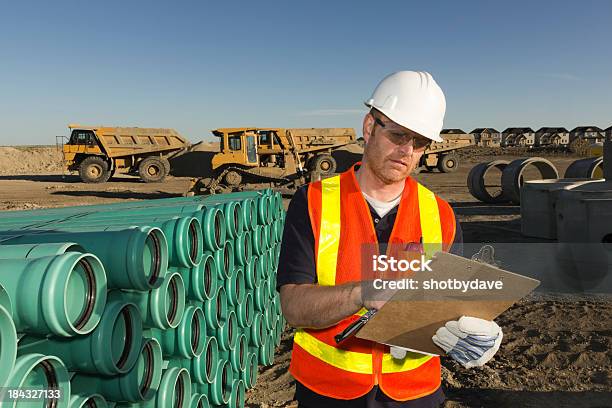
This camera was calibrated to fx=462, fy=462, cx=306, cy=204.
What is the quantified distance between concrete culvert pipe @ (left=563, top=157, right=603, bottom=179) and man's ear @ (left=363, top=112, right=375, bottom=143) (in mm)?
16825

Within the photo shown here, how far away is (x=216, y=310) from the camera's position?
12.5 ft

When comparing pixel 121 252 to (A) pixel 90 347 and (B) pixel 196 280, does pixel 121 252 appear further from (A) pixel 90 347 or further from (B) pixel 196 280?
(B) pixel 196 280

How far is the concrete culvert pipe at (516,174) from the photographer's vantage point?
1555 cm

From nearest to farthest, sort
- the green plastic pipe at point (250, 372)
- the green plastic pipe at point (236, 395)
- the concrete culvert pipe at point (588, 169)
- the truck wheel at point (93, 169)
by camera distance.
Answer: the green plastic pipe at point (236, 395)
the green plastic pipe at point (250, 372)
the concrete culvert pipe at point (588, 169)
the truck wheel at point (93, 169)

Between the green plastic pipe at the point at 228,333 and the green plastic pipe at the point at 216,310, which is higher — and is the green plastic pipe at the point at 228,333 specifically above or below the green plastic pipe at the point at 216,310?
below

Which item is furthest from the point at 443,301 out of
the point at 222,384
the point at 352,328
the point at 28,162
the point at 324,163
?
the point at 28,162

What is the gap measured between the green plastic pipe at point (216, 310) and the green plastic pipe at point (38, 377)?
1952mm

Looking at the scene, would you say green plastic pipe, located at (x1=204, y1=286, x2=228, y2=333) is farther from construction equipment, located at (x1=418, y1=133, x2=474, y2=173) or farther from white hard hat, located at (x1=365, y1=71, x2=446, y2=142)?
construction equipment, located at (x1=418, y1=133, x2=474, y2=173)

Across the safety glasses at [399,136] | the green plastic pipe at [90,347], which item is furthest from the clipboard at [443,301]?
the green plastic pipe at [90,347]

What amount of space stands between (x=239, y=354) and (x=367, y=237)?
2823 millimetres

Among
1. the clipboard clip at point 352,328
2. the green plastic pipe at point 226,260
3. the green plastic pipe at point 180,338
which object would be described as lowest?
the green plastic pipe at point 180,338

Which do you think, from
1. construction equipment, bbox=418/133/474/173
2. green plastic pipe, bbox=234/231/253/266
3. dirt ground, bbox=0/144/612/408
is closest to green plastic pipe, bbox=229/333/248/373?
dirt ground, bbox=0/144/612/408

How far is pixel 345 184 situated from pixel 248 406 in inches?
130

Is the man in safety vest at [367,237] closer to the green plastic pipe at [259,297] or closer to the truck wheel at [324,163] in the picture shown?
the green plastic pipe at [259,297]
